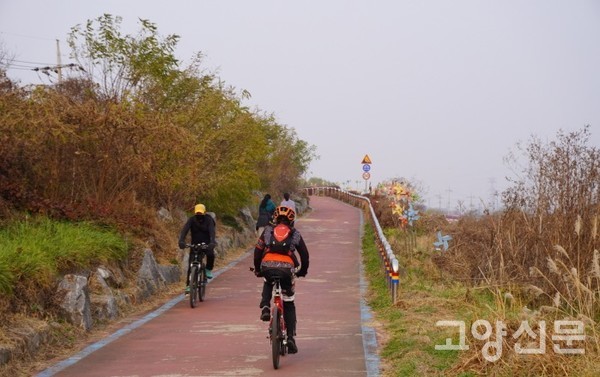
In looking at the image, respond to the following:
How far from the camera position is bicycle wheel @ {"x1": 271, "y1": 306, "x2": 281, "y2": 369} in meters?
9.74

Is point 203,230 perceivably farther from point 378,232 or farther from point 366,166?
point 366,166

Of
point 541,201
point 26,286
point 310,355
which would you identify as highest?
point 541,201

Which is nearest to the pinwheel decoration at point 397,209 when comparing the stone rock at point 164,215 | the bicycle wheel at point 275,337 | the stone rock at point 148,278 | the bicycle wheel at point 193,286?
the stone rock at point 164,215

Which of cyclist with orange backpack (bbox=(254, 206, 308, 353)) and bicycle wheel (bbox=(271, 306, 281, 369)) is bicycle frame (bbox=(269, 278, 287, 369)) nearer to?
bicycle wheel (bbox=(271, 306, 281, 369))

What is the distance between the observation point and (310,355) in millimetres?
10820

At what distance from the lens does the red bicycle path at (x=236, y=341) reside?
9938mm

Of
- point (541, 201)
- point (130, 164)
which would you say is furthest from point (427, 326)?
point (130, 164)

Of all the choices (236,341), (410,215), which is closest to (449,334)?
(236,341)

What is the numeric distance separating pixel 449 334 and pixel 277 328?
7.96ft

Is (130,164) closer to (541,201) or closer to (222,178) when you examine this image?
(222,178)

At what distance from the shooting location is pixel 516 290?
14.5 meters

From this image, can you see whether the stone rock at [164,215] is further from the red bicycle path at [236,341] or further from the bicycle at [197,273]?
the bicycle at [197,273]

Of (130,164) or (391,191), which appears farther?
(391,191)

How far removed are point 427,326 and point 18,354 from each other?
18.8 ft
